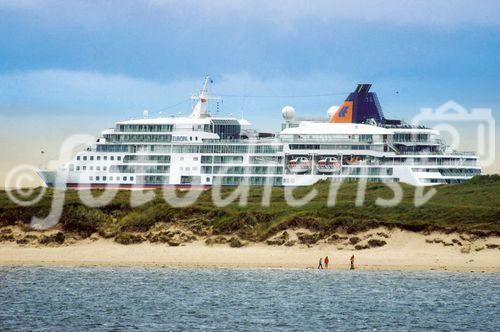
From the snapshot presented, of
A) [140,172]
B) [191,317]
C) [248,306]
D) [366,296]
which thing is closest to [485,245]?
[366,296]

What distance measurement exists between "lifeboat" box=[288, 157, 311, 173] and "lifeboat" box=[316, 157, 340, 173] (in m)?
1.47

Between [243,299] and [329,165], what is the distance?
198 ft

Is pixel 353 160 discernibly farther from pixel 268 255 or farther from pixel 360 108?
pixel 268 255

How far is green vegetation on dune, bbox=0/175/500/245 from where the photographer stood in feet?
224

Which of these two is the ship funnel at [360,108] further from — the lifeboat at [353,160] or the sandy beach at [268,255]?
the sandy beach at [268,255]

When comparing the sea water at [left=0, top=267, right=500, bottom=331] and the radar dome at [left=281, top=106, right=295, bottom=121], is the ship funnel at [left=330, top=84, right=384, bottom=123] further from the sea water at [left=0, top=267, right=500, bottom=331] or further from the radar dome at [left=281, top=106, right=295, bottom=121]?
the sea water at [left=0, top=267, right=500, bottom=331]

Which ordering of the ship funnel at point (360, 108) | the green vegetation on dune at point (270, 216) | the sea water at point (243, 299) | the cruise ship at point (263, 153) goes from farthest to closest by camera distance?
1. the ship funnel at point (360, 108)
2. the cruise ship at point (263, 153)
3. the green vegetation on dune at point (270, 216)
4. the sea water at point (243, 299)

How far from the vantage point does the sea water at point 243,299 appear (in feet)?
139

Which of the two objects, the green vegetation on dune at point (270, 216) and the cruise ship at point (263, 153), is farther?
the cruise ship at point (263, 153)

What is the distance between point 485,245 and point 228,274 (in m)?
17.7

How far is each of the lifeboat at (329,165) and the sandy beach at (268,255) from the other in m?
40.8

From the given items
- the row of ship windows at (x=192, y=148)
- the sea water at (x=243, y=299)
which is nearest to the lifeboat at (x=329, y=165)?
the row of ship windows at (x=192, y=148)

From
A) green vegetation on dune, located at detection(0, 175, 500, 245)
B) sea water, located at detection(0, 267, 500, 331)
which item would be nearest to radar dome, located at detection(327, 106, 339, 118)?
green vegetation on dune, located at detection(0, 175, 500, 245)

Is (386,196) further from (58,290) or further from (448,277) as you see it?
(58,290)
